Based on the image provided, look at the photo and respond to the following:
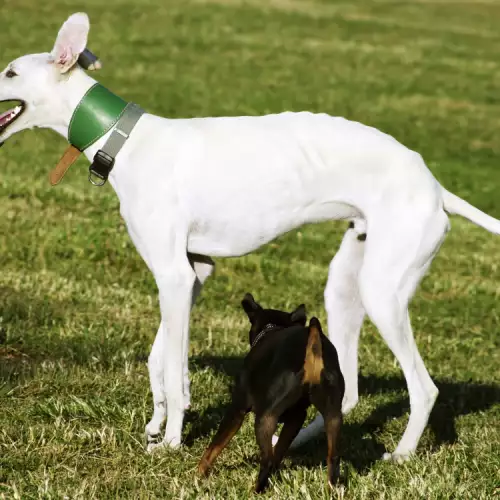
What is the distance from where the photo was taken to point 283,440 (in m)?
5.07

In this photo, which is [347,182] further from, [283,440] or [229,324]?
[229,324]

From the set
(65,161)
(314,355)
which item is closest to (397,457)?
(314,355)

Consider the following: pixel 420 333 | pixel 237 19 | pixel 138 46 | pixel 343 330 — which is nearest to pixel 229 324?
pixel 420 333

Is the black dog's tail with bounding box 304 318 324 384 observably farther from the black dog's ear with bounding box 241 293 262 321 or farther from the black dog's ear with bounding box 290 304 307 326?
the black dog's ear with bounding box 241 293 262 321

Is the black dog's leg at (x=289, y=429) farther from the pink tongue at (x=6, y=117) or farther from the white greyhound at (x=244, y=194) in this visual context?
the pink tongue at (x=6, y=117)

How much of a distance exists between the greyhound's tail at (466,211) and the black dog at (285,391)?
117 cm

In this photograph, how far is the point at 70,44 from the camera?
5.56 m

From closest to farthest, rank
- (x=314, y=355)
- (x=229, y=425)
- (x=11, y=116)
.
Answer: (x=314, y=355), (x=229, y=425), (x=11, y=116)

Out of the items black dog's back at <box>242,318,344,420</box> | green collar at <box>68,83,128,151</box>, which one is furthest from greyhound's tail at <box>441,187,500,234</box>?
green collar at <box>68,83,128,151</box>

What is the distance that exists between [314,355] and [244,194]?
1.16 m

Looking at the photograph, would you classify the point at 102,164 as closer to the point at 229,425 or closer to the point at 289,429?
the point at 229,425

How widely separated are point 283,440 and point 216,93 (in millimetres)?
18595

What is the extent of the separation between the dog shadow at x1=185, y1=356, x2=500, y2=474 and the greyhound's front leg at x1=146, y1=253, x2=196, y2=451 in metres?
0.30

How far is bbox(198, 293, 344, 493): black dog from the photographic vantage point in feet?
15.4
